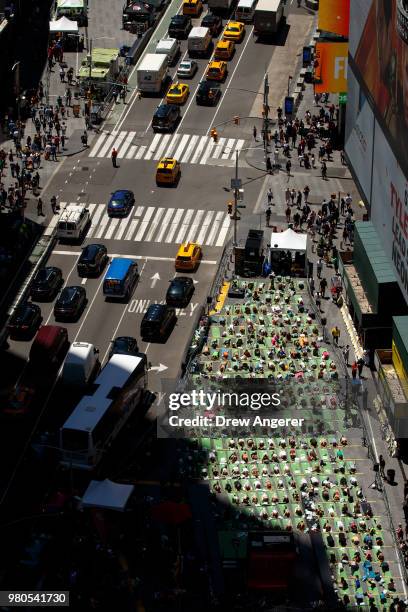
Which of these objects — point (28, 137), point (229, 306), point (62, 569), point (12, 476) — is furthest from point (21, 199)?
point (62, 569)

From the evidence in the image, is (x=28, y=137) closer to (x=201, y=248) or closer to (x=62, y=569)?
(x=201, y=248)

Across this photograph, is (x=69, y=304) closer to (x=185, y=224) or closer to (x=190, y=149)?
(x=185, y=224)

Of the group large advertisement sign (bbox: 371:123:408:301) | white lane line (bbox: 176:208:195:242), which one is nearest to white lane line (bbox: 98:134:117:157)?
white lane line (bbox: 176:208:195:242)

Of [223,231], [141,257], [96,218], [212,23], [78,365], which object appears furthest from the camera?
[212,23]

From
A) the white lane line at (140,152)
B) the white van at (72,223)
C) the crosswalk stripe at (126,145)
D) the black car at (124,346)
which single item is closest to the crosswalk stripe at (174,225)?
the white van at (72,223)

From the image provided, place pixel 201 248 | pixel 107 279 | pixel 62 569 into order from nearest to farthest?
pixel 62 569, pixel 107 279, pixel 201 248

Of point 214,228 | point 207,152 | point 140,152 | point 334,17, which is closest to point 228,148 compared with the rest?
point 207,152
